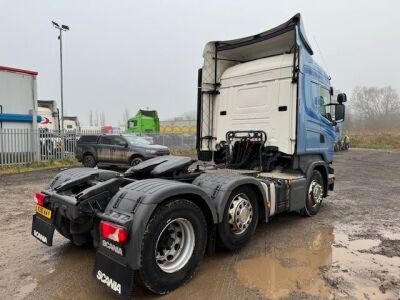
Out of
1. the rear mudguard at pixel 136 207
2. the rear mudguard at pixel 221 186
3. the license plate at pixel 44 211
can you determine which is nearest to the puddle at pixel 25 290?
the license plate at pixel 44 211

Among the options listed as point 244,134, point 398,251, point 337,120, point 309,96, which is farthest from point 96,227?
point 337,120

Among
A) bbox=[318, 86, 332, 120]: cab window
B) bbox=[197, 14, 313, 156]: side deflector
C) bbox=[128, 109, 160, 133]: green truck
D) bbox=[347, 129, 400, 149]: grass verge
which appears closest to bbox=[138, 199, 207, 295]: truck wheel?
bbox=[197, 14, 313, 156]: side deflector

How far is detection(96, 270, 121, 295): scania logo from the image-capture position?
9.76ft

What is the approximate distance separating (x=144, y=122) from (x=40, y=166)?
15.0 m

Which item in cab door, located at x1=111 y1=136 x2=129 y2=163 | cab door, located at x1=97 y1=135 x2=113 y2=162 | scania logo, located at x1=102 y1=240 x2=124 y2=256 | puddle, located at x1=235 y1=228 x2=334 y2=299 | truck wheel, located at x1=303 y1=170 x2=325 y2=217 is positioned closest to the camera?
scania logo, located at x1=102 y1=240 x2=124 y2=256

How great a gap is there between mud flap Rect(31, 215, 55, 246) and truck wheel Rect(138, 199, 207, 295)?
1.47m

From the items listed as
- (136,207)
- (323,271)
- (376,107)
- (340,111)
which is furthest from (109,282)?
(376,107)

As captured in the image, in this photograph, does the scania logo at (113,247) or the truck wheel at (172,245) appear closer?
the scania logo at (113,247)

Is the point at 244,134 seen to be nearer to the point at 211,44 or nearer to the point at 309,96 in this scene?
the point at 309,96

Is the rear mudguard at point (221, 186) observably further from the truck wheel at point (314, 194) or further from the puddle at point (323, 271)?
the truck wheel at point (314, 194)

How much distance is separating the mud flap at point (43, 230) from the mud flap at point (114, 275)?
1098 millimetres

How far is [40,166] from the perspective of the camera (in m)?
14.8

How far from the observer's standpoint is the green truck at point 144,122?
29.1 metres

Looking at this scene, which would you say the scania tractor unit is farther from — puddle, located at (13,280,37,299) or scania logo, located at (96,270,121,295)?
puddle, located at (13,280,37,299)
